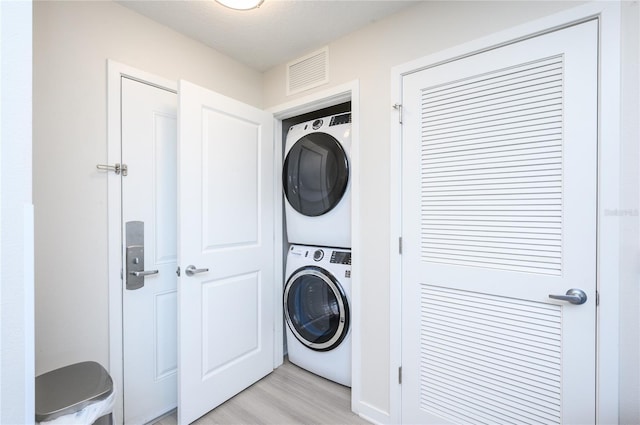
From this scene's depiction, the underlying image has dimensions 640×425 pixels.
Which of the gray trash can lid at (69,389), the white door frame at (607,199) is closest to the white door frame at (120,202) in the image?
the gray trash can lid at (69,389)

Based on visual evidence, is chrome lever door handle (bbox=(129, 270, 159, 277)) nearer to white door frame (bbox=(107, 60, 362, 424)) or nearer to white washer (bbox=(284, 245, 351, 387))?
white door frame (bbox=(107, 60, 362, 424))

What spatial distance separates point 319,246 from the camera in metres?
2.12

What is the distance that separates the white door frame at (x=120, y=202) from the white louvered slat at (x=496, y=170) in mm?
420

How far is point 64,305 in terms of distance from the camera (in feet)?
4.36

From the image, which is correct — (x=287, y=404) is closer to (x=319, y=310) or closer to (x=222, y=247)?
(x=319, y=310)

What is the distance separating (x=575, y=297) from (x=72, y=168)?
2.30 m

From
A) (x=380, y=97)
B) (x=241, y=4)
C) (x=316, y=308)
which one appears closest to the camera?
(x=241, y=4)

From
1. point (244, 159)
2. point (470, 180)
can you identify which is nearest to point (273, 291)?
point (244, 159)

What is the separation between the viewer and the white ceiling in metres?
1.49

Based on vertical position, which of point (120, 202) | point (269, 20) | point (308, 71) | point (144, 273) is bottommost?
point (144, 273)

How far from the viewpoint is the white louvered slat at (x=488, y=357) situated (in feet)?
3.86

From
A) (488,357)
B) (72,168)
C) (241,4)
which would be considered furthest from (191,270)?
(488,357)

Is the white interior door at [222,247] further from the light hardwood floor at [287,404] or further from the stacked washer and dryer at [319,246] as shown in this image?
the stacked washer and dryer at [319,246]

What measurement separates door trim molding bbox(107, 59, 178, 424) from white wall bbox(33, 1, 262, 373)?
26 mm
